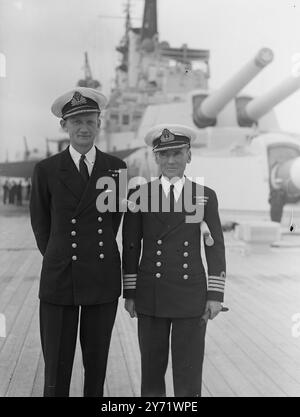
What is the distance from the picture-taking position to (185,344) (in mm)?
2166

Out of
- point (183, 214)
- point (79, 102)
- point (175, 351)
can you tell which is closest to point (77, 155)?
point (79, 102)

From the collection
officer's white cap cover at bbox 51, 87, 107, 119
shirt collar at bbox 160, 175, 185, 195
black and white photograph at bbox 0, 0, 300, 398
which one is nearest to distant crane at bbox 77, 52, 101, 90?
black and white photograph at bbox 0, 0, 300, 398

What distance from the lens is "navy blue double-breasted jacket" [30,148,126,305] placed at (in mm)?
2094

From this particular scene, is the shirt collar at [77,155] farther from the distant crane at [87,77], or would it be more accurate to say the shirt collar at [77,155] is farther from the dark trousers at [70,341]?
the distant crane at [87,77]

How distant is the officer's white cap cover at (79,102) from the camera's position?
2113mm

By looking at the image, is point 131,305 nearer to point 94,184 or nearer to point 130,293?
point 130,293

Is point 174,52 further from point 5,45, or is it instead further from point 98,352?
point 98,352

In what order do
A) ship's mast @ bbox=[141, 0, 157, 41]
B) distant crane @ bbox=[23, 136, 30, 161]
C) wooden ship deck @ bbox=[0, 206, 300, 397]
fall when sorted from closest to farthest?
wooden ship deck @ bbox=[0, 206, 300, 397] → distant crane @ bbox=[23, 136, 30, 161] → ship's mast @ bbox=[141, 0, 157, 41]

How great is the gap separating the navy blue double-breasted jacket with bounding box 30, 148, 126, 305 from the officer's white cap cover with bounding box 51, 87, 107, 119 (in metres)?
0.17

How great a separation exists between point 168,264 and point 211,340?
1.07m

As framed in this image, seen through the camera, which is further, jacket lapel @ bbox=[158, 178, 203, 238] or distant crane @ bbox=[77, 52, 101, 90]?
distant crane @ bbox=[77, 52, 101, 90]

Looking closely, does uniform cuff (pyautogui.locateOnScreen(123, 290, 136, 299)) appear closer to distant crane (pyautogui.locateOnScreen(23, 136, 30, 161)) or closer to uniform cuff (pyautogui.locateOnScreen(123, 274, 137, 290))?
uniform cuff (pyautogui.locateOnScreen(123, 274, 137, 290))

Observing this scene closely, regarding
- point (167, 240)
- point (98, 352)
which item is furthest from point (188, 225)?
point (98, 352)
